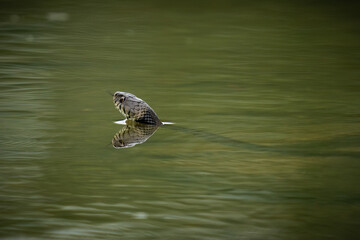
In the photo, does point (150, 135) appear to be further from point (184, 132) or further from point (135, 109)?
point (135, 109)

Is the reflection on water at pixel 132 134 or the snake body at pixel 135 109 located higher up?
the snake body at pixel 135 109

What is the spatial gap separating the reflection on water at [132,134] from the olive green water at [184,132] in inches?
1.9

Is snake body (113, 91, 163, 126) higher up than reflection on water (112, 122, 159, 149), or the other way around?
snake body (113, 91, 163, 126)

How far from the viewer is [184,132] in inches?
141

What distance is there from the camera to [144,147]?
3314mm

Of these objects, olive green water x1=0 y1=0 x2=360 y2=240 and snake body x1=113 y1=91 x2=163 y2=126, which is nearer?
olive green water x1=0 y1=0 x2=360 y2=240

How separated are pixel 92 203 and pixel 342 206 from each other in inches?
34.4

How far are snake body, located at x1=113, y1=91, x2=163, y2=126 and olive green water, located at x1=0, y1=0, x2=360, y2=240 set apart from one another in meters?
0.09

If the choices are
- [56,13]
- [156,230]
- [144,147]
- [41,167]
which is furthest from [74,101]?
[56,13]

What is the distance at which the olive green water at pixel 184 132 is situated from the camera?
2.36 metres

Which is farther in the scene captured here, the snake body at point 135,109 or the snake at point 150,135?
the snake body at point 135,109

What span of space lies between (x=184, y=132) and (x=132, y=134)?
0.88ft

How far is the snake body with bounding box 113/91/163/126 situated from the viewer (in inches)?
149

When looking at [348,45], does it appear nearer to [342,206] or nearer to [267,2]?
[267,2]
